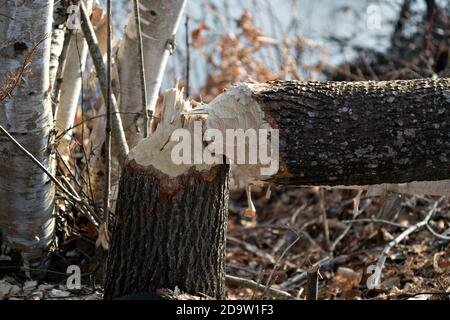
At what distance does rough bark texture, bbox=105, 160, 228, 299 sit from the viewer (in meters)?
2.90

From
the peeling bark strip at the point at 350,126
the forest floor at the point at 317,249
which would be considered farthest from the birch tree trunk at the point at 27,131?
the peeling bark strip at the point at 350,126

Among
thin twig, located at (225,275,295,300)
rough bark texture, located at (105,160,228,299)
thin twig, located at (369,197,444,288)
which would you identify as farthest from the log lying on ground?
thin twig, located at (369,197,444,288)

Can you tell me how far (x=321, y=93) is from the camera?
2.91m

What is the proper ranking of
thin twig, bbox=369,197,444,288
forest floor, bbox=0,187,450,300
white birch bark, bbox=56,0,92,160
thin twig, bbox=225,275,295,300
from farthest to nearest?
thin twig, bbox=369,197,444,288, white birch bark, bbox=56,0,92,160, thin twig, bbox=225,275,295,300, forest floor, bbox=0,187,450,300

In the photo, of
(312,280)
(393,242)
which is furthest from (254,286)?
(393,242)

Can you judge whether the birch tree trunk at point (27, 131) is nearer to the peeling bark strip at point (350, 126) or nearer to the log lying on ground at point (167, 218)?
the log lying on ground at point (167, 218)

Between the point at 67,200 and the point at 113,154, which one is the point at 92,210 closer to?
the point at 67,200

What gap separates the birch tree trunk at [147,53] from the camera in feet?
12.3

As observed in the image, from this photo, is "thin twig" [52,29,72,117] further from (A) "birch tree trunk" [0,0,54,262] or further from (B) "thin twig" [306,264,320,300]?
(B) "thin twig" [306,264,320,300]

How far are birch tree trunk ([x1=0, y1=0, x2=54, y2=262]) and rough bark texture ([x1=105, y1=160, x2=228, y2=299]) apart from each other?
1.78ft

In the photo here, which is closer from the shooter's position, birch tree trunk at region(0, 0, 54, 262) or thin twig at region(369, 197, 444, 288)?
birch tree trunk at region(0, 0, 54, 262)

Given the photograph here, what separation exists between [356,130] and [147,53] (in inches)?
54.2
